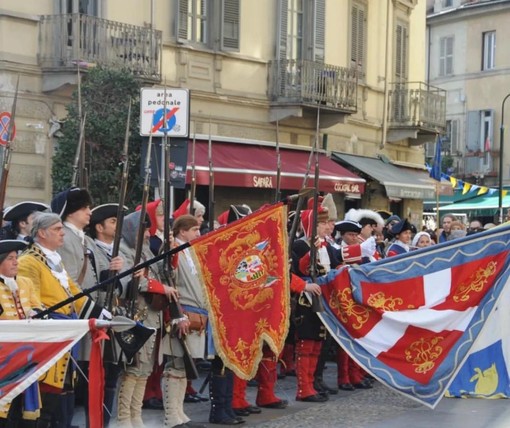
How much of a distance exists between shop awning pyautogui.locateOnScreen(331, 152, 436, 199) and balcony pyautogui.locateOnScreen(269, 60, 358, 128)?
174 cm

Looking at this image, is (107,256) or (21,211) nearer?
(107,256)

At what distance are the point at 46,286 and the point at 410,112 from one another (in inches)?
930

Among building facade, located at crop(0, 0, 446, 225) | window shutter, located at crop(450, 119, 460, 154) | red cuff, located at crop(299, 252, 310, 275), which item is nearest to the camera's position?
red cuff, located at crop(299, 252, 310, 275)

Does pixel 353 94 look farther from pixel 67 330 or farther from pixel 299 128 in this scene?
pixel 67 330

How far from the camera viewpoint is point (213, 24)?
2300 centimetres

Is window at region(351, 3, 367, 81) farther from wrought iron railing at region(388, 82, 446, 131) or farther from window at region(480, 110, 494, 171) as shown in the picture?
window at region(480, 110, 494, 171)

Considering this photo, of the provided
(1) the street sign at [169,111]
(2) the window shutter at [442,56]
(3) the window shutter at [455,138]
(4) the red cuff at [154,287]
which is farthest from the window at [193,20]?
(2) the window shutter at [442,56]

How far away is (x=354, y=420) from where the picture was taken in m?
9.51

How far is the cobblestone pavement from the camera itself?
363 inches

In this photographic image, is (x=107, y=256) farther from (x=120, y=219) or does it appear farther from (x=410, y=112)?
(x=410, y=112)

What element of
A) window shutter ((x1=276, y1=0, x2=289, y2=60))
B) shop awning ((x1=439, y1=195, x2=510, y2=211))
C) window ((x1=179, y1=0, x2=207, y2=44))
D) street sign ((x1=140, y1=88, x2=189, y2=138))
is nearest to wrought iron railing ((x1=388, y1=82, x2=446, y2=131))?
window shutter ((x1=276, y1=0, x2=289, y2=60))

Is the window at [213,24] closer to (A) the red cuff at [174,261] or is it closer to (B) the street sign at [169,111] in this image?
(B) the street sign at [169,111]

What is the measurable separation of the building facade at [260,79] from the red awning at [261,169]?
0.04 meters

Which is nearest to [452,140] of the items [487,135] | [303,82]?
[487,135]
